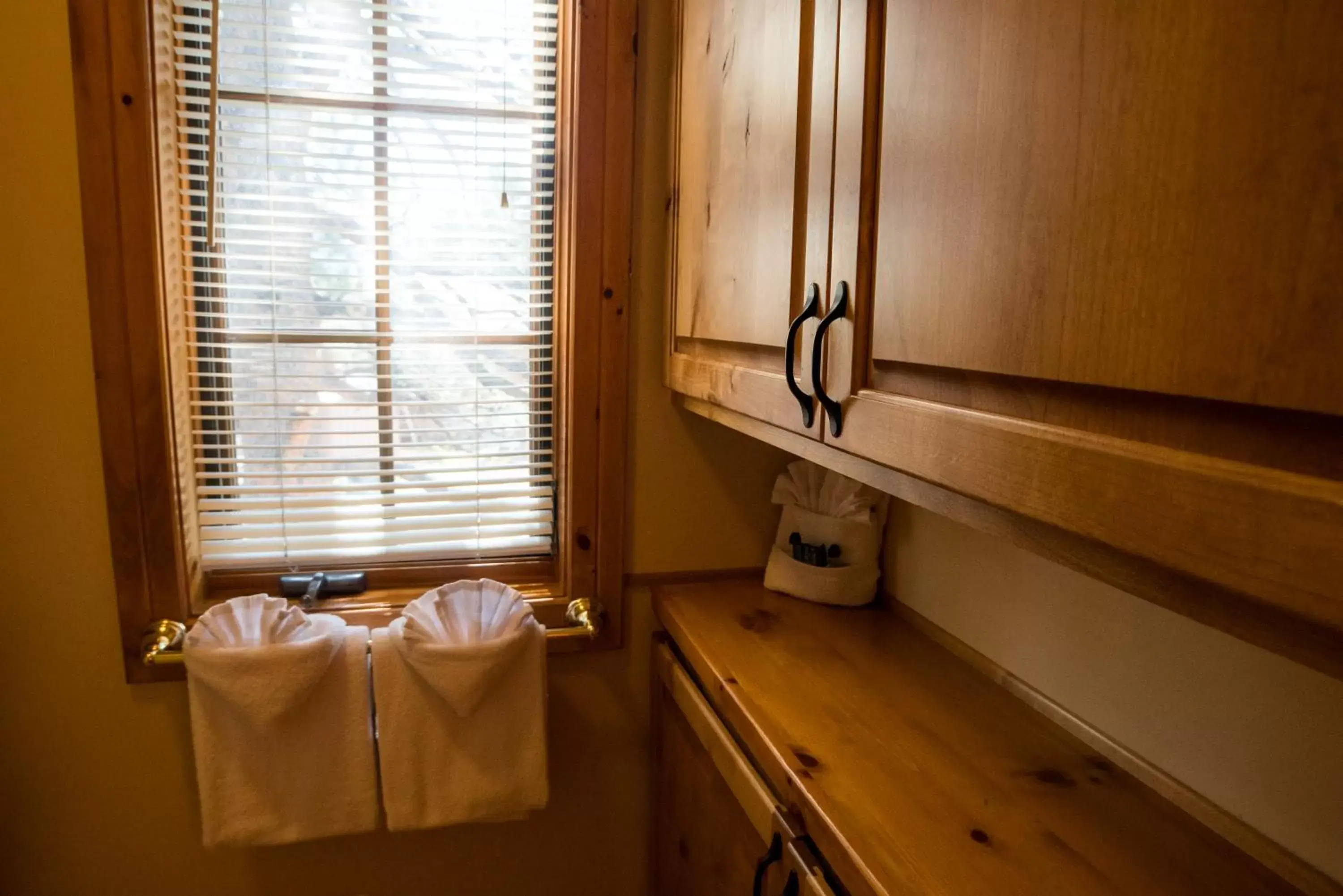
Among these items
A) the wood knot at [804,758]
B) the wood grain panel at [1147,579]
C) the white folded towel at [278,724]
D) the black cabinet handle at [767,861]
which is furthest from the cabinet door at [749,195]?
the white folded towel at [278,724]

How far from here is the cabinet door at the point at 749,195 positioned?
0.91m

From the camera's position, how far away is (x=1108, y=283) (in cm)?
52

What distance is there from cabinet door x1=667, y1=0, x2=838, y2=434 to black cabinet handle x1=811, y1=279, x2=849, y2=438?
35 mm

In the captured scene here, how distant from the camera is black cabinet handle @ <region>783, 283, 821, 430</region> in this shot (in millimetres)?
892

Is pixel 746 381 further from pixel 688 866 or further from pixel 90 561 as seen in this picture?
pixel 90 561

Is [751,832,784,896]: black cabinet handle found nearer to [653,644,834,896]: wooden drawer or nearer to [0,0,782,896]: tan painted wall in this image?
[653,644,834,896]: wooden drawer

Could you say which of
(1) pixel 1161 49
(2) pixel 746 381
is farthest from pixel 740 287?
(1) pixel 1161 49

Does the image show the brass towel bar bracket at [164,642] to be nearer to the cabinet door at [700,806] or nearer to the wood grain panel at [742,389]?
the cabinet door at [700,806]

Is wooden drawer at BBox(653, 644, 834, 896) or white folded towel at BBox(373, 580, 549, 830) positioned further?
white folded towel at BBox(373, 580, 549, 830)

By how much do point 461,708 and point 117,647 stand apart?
59 cm

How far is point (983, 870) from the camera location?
749 mm

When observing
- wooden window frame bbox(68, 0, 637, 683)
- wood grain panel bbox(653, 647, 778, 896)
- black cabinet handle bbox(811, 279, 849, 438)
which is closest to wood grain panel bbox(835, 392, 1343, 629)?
black cabinet handle bbox(811, 279, 849, 438)

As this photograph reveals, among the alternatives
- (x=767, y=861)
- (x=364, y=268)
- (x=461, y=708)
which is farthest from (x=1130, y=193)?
(x=364, y=268)

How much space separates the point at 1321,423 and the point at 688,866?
1219mm
